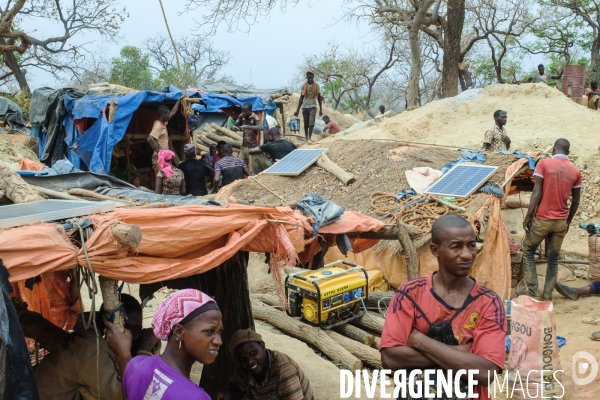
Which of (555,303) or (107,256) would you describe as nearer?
(107,256)

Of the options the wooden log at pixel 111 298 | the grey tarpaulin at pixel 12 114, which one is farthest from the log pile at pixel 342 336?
the grey tarpaulin at pixel 12 114

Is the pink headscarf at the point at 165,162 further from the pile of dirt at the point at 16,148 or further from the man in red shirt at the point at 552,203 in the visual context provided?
the man in red shirt at the point at 552,203

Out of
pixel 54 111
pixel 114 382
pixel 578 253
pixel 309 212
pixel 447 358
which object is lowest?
pixel 578 253

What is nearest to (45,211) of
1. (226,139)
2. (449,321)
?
(449,321)

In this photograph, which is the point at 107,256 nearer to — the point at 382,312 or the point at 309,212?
the point at 309,212

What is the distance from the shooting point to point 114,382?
127 inches

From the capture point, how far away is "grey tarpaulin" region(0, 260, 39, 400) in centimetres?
254

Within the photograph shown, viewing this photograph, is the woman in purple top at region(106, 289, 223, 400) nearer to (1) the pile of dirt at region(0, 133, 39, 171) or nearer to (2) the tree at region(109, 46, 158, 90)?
(1) the pile of dirt at region(0, 133, 39, 171)

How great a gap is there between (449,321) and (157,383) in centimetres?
128

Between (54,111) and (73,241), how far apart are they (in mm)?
10882

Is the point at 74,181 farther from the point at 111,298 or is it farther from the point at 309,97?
the point at 309,97

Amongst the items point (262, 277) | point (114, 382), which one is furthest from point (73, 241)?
point (262, 277)

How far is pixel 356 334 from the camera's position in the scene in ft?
20.4

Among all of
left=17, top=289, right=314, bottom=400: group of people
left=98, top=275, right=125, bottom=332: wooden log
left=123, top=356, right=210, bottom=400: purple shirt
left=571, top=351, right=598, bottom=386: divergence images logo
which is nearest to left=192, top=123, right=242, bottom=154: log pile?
left=571, top=351, right=598, bottom=386: divergence images logo
